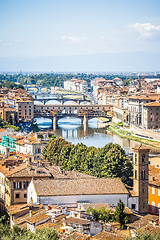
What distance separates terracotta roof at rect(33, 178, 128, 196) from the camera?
1599 centimetres

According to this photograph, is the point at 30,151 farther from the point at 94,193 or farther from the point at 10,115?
the point at 10,115

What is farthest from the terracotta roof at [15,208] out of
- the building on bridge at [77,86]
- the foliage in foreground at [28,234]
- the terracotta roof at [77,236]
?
the building on bridge at [77,86]

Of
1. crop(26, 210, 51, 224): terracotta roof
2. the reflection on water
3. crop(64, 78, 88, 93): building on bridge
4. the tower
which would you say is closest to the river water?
the reflection on water

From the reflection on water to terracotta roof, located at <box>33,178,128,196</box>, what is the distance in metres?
22.7

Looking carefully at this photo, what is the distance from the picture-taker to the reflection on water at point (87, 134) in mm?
43812

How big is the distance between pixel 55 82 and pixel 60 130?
10064cm

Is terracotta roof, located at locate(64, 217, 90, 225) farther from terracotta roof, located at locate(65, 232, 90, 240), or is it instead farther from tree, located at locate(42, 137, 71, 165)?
tree, located at locate(42, 137, 71, 165)

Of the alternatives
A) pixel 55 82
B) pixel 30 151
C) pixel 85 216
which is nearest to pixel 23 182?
pixel 85 216

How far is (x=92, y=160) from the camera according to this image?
906 inches

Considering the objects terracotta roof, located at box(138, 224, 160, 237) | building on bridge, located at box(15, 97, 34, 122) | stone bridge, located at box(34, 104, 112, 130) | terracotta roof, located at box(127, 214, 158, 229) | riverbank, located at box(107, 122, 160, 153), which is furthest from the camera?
stone bridge, located at box(34, 104, 112, 130)

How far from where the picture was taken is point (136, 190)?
1734 cm

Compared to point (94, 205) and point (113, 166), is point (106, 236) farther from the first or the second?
point (113, 166)

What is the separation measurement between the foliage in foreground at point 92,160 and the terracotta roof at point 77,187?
177 inches

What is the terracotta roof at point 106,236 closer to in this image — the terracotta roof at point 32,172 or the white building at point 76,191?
the white building at point 76,191
